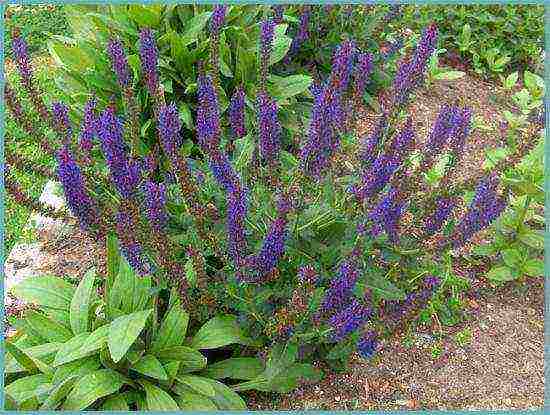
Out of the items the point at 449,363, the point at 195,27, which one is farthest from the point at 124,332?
the point at 195,27

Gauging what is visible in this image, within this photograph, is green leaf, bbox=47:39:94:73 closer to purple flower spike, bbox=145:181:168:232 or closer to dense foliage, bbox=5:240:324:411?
dense foliage, bbox=5:240:324:411

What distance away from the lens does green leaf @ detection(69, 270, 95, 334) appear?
3412 millimetres

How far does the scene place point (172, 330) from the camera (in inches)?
134

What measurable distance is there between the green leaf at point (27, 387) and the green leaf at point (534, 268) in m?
2.68

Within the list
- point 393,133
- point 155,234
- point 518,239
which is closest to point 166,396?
point 155,234

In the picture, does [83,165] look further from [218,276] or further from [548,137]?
[548,137]

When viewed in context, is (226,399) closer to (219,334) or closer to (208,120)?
(219,334)

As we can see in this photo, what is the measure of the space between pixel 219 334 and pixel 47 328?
2.89 ft

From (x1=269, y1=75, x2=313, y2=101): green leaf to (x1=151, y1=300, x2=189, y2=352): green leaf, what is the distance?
1916 mm

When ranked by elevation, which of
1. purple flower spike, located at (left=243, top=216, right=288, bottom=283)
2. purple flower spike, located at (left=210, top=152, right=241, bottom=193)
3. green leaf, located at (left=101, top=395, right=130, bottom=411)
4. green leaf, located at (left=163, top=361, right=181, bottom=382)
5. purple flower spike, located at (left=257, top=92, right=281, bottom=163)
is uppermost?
purple flower spike, located at (left=257, top=92, right=281, bottom=163)

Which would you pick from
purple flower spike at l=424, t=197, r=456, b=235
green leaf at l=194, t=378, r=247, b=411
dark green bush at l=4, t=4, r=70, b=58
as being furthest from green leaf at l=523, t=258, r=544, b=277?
dark green bush at l=4, t=4, r=70, b=58

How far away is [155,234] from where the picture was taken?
9.17 ft

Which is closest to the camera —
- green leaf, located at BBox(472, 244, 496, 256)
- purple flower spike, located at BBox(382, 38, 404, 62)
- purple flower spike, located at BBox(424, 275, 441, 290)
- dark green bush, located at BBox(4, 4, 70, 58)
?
purple flower spike, located at BBox(424, 275, 441, 290)

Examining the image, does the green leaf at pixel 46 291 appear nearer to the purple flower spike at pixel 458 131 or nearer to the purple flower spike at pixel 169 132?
the purple flower spike at pixel 169 132
